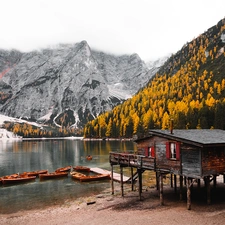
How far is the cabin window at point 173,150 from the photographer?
32.1 metres

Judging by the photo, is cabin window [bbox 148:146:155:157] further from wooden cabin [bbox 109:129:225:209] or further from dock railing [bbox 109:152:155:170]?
dock railing [bbox 109:152:155:170]

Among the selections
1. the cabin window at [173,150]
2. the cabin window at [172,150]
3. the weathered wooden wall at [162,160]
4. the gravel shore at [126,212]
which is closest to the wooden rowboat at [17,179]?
the gravel shore at [126,212]

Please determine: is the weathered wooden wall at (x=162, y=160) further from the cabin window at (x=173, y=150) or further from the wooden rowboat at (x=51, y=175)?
the wooden rowboat at (x=51, y=175)

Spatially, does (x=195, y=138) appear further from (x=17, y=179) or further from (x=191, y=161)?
(x=17, y=179)

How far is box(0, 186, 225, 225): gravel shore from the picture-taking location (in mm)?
28234

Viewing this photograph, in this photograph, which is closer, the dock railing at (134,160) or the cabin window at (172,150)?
the cabin window at (172,150)

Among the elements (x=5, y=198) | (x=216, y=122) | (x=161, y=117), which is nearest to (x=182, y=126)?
(x=216, y=122)

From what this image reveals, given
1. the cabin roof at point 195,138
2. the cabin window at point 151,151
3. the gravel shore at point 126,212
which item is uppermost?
the cabin roof at point 195,138

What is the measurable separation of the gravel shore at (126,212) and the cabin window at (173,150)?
20.4 ft

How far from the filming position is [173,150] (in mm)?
33031

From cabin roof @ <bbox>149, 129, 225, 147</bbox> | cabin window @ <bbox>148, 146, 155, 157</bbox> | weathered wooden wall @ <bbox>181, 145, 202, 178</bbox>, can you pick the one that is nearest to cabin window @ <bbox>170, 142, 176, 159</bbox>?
cabin roof @ <bbox>149, 129, 225, 147</bbox>

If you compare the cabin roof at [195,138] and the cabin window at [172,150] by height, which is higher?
the cabin roof at [195,138]

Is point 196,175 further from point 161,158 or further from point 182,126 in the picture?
point 182,126

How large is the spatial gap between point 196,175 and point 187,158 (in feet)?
7.31
